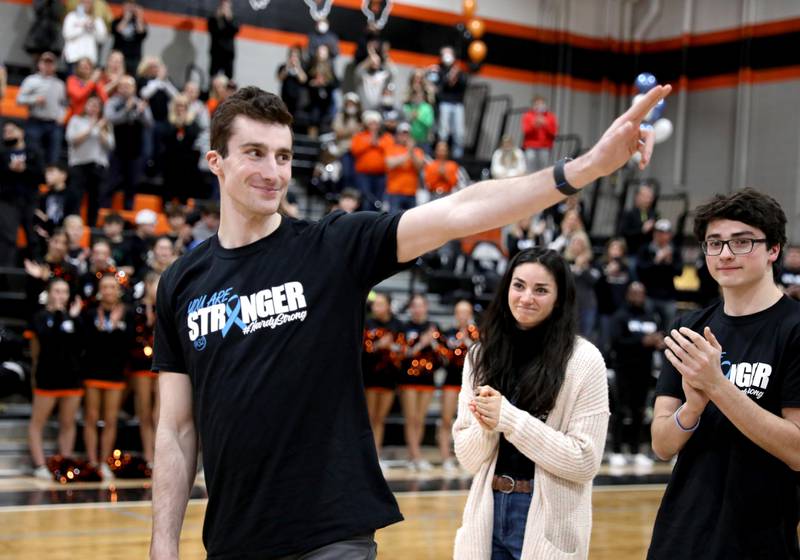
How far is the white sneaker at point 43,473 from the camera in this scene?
9.36 metres

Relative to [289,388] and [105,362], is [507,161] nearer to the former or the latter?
[105,362]

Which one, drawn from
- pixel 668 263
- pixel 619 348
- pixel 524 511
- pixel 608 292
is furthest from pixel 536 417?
pixel 668 263

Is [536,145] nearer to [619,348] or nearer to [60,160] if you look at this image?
[619,348]

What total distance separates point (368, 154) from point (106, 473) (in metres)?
5.98

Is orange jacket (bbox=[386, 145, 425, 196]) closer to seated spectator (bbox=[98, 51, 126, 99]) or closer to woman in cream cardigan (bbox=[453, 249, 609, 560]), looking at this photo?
seated spectator (bbox=[98, 51, 126, 99])

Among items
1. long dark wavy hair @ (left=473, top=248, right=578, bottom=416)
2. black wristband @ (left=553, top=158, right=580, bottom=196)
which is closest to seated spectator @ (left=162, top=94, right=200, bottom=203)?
long dark wavy hair @ (left=473, top=248, right=578, bottom=416)

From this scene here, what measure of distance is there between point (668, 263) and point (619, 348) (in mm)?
2181

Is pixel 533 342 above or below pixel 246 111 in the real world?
below

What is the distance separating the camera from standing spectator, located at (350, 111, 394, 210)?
46.4 feet

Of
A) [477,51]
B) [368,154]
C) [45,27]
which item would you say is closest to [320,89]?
[368,154]

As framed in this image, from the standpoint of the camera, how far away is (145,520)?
25.7 ft

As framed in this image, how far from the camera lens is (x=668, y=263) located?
14.1 metres

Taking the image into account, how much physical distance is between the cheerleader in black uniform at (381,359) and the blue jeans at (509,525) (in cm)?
699

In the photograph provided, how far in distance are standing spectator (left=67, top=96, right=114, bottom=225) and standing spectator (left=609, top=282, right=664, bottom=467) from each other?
5870mm
